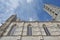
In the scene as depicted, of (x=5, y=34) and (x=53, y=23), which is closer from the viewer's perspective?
(x=5, y=34)

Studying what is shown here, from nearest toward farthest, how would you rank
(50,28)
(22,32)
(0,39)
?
(0,39) < (22,32) < (50,28)

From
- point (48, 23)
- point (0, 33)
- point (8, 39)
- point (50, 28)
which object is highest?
point (48, 23)

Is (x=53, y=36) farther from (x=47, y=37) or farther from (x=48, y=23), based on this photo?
(x=48, y=23)

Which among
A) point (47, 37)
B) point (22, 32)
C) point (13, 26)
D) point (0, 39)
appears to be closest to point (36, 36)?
point (47, 37)

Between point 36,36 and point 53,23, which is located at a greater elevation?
point 53,23

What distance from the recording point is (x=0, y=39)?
15188 mm

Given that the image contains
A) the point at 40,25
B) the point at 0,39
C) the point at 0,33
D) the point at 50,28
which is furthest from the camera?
the point at 40,25

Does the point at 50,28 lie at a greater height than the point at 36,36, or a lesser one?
greater

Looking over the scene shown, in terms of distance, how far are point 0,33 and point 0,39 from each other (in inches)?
46.8

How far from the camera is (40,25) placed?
2047 centimetres

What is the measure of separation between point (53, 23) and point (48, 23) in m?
0.88

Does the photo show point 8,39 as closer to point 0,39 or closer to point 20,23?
point 0,39

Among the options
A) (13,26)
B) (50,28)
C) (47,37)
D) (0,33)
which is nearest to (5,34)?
(0,33)

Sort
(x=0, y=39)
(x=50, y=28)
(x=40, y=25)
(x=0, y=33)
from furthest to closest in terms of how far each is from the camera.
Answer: (x=40, y=25) < (x=50, y=28) < (x=0, y=33) < (x=0, y=39)
